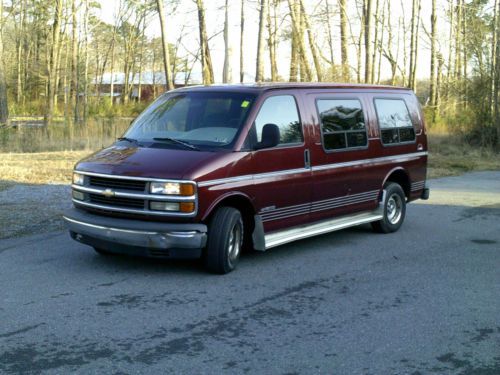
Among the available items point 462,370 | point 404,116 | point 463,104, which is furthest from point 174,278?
point 463,104

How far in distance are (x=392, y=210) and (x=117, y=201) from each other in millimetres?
4713

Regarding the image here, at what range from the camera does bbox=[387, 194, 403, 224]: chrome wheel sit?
991cm

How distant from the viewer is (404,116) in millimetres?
10188

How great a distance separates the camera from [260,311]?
5805 millimetres

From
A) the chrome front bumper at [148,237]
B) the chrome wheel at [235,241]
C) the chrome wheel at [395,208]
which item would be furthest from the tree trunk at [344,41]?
the chrome front bumper at [148,237]

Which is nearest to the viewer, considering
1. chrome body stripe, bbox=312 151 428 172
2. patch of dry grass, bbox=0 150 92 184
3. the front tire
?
the front tire

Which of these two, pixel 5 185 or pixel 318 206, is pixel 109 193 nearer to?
pixel 318 206

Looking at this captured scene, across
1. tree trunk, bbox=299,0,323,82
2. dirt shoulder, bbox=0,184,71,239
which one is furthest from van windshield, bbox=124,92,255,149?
tree trunk, bbox=299,0,323,82

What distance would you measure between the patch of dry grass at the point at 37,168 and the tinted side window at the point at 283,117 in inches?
277

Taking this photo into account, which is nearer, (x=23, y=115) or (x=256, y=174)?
(x=256, y=174)

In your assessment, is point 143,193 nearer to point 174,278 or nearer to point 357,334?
point 174,278

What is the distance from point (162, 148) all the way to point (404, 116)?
4.54 metres

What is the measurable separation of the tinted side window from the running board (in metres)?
1.09

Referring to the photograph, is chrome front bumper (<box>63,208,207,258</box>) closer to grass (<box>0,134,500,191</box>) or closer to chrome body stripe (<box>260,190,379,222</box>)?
chrome body stripe (<box>260,190,379,222</box>)
